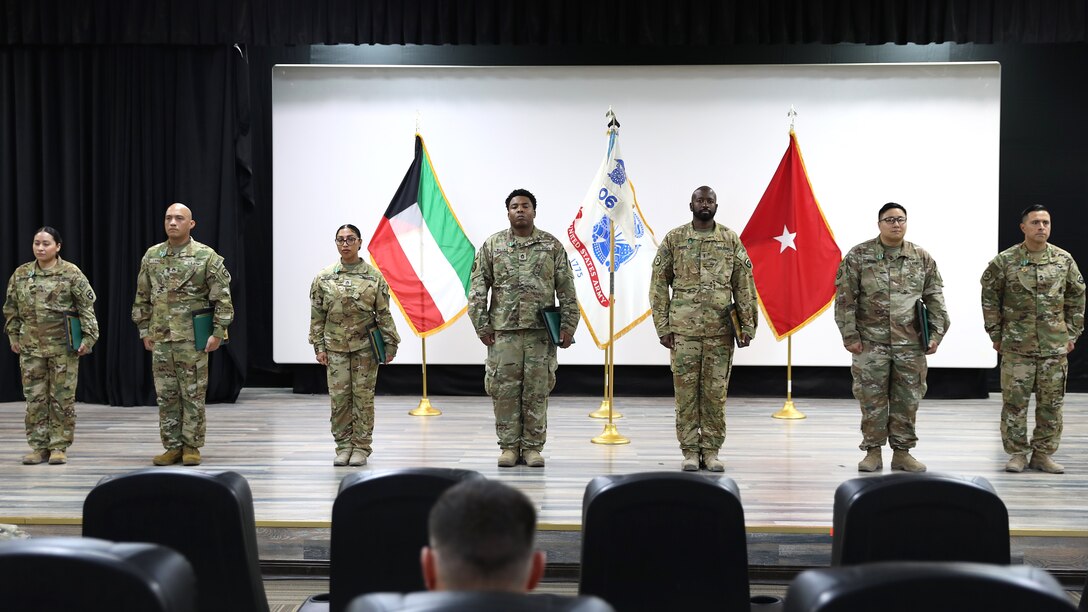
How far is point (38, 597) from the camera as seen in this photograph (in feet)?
4.52

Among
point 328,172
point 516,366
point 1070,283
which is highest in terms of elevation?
Result: point 328,172

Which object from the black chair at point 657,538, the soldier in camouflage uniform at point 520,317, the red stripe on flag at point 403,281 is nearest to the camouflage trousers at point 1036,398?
the soldier in camouflage uniform at point 520,317

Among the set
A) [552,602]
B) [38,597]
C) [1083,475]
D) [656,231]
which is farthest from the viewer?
[656,231]

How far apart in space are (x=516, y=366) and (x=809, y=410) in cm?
341

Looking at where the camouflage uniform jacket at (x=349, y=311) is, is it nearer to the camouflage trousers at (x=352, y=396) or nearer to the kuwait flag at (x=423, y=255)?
the camouflage trousers at (x=352, y=396)

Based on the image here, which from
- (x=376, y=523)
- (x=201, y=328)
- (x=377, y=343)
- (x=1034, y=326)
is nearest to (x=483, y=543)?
(x=376, y=523)

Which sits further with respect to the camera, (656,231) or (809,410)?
(656,231)

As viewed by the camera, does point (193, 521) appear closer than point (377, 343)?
Yes

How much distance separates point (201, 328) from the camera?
5637 millimetres

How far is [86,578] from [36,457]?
500 centimetres

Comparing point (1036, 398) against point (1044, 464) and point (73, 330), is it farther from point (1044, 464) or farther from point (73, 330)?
point (73, 330)

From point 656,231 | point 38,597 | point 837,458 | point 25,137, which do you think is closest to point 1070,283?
point 837,458

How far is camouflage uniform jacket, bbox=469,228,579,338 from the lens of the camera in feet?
18.2

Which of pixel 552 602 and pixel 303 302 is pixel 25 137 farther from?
pixel 552 602
